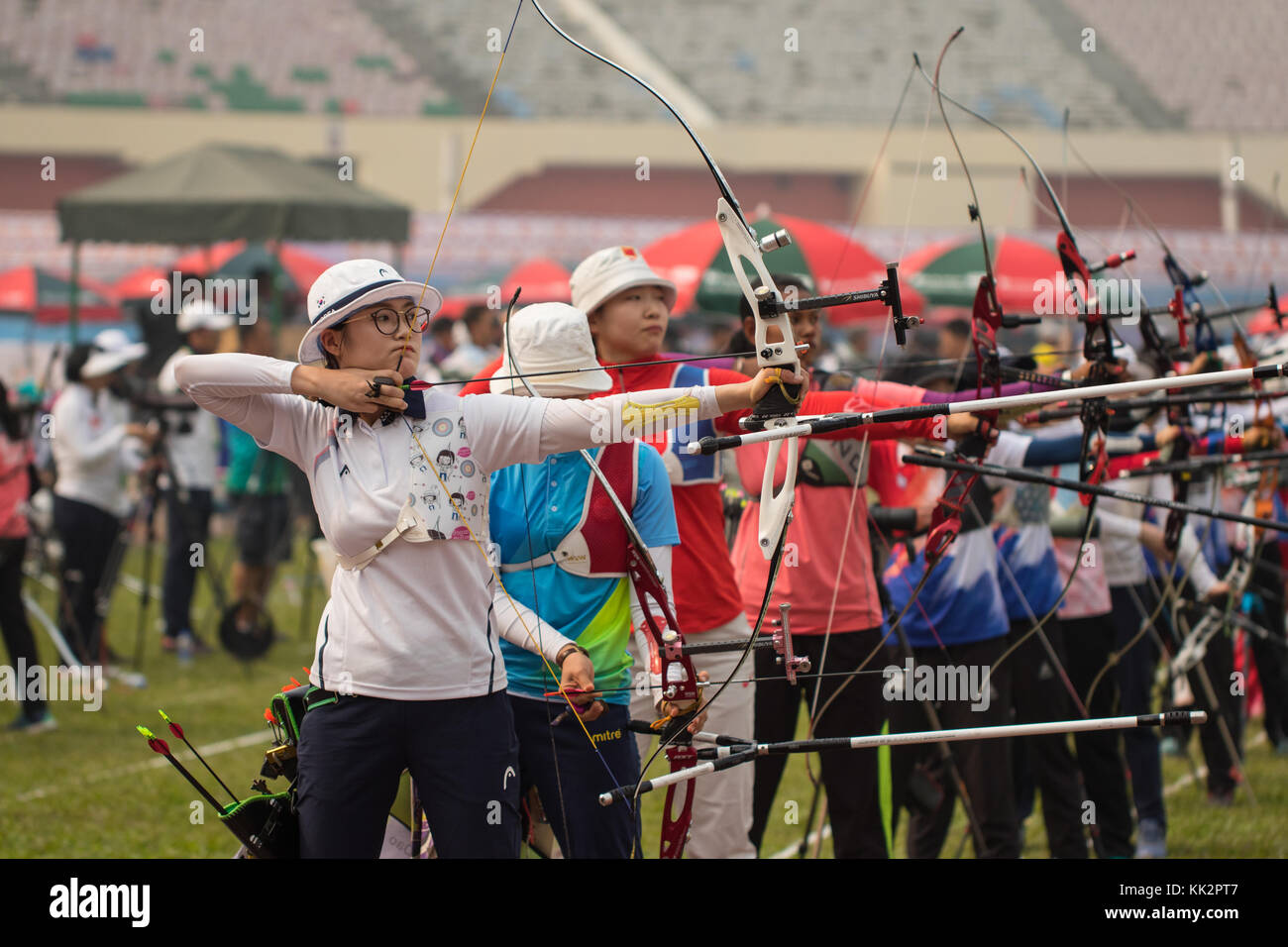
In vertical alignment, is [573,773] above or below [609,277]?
below

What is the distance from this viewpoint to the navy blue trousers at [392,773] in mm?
2574

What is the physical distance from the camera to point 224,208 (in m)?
10.0

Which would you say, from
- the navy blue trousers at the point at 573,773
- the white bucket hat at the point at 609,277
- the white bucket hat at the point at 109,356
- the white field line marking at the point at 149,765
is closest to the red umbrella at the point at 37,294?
the white bucket hat at the point at 109,356

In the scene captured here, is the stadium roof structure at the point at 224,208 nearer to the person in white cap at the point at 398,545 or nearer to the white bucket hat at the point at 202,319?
the white bucket hat at the point at 202,319

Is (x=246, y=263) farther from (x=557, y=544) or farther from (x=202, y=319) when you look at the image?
(x=557, y=544)

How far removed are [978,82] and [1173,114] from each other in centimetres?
401

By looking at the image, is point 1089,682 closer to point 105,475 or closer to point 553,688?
point 553,688

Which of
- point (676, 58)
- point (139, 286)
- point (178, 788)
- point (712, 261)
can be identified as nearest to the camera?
point (178, 788)

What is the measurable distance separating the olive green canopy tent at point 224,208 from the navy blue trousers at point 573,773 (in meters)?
7.53

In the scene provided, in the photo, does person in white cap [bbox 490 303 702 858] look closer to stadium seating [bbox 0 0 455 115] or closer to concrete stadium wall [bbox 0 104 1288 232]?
concrete stadium wall [bbox 0 104 1288 232]

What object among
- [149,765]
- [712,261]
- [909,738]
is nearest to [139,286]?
[712,261]

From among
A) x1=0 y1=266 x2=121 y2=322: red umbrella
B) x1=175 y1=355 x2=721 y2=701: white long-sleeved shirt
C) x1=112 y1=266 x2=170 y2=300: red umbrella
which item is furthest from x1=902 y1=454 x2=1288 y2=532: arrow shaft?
x1=112 y1=266 x2=170 y2=300: red umbrella

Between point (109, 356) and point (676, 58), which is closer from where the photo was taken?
point (109, 356)

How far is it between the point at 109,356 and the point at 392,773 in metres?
5.78
